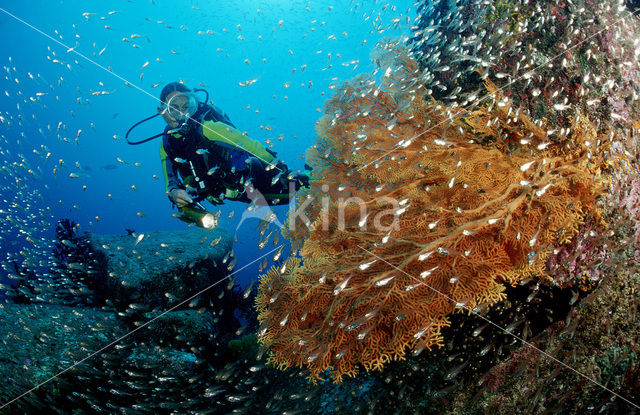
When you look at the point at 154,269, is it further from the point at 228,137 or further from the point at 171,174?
the point at 228,137

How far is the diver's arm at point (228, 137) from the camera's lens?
6836mm

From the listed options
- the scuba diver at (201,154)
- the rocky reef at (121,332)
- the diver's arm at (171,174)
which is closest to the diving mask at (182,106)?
the scuba diver at (201,154)

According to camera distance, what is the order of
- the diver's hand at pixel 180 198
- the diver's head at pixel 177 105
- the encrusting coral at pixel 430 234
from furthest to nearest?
the diver's head at pixel 177 105 < the diver's hand at pixel 180 198 < the encrusting coral at pixel 430 234

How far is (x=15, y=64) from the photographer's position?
211 feet

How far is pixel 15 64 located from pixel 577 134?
9387 cm

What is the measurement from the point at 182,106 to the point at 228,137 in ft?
3.88

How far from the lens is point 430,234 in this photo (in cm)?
340

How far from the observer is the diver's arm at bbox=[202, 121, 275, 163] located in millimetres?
6836

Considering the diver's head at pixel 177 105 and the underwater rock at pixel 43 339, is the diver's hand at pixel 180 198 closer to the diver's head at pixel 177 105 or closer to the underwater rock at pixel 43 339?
the diver's head at pixel 177 105

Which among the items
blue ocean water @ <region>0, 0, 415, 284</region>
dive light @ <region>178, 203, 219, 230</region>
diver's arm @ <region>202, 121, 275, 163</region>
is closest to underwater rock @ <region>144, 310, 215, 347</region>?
dive light @ <region>178, 203, 219, 230</region>

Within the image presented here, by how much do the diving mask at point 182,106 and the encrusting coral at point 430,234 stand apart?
4269 mm

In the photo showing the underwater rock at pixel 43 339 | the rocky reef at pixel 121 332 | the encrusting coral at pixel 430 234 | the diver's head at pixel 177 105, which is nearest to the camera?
the encrusting coral at pixel 430 234

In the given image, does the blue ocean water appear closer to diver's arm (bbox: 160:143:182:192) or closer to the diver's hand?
diver's arm (bbox: 160:143:182:192)

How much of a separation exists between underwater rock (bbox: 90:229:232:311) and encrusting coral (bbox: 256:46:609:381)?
4533mm
